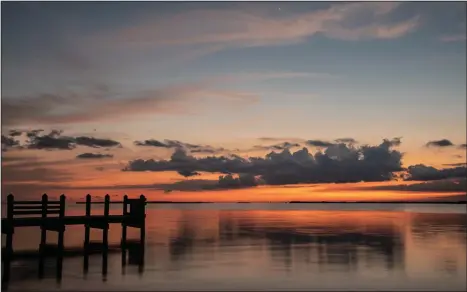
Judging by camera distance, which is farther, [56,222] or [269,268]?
[56,222]

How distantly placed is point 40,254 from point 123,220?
6.92 m

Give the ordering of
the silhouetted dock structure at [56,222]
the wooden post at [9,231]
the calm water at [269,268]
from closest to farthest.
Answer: the calm water at [269,268]
the wooden post at [9,231]
the silhouetted dock structure at [56,222]

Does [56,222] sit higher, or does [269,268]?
[56,222]

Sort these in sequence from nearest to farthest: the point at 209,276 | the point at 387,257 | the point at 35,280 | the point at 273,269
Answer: the point at 35,280
the point at 209,276
the point at 273,269
the point at 387,257

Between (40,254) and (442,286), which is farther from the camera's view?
(40,254)

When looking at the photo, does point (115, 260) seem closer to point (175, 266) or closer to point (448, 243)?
point (175, 266)

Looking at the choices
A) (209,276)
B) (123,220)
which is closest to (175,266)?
(209,276)

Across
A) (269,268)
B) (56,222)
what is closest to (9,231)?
(56,222)

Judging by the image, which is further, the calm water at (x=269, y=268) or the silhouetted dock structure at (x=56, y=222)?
the silhouetted dock structure at (x=56, y=222)

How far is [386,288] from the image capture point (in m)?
26.6

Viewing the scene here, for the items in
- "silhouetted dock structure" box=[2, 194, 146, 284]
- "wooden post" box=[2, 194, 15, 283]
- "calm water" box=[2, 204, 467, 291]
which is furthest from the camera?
"silhouetted dock structure" box=[2, 194, 146, 284]

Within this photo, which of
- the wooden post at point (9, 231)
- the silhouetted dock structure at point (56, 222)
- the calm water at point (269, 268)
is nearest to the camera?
the calm water at point (269, 268)

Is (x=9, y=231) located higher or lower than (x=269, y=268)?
higher

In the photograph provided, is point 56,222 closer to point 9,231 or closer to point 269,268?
point 9,231
